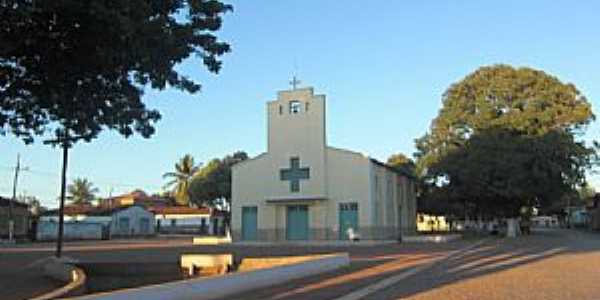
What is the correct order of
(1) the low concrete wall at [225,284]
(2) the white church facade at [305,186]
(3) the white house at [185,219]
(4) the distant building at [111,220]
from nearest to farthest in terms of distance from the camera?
(1) the low concrete wall at [225,284], (2) the white church facade at [305,186], (4) the distant building at [111,220], (3) the white house at [185,219]

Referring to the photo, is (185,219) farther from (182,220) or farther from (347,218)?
(347,218)

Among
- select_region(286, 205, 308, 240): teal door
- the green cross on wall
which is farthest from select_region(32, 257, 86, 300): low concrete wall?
the green cross on wall

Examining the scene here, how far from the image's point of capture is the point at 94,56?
47.0 ft

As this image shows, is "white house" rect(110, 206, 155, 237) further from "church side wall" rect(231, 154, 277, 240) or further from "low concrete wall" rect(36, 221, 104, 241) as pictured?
"church side wall" rect(231, 154, 277, 240)

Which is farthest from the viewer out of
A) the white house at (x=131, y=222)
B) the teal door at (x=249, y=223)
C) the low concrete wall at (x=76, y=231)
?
the white house at (x=131, y=222)

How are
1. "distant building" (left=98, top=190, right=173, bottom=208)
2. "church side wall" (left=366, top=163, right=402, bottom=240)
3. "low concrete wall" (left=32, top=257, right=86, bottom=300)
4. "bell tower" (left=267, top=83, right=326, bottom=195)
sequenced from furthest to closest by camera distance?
1. "distant building" (left=98, top=190, right=173, bottom=208)
2. "bell tower" (left=267, top=83, right=326, bottom=195)
3. "church side wall" (left=366, top=163, right=402, bottom=240)
4. "low concrete wall" (left=32, top=257, right=86, bottom=300)

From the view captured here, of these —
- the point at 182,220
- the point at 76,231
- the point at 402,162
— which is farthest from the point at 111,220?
the point at 402,162

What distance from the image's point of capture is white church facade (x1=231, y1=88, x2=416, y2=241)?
51406 mm

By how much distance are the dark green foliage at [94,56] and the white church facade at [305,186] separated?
33889 millimetres

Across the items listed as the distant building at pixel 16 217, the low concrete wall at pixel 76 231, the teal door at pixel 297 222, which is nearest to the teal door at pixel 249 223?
the teal door at pixel 297 222

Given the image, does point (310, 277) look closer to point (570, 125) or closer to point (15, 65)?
point (15, 65)

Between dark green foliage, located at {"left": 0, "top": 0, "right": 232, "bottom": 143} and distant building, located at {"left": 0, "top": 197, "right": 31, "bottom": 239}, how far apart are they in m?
54.9

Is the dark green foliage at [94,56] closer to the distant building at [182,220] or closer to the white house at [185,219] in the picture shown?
the white house at [185,219]

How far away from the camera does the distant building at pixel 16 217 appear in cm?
7225
